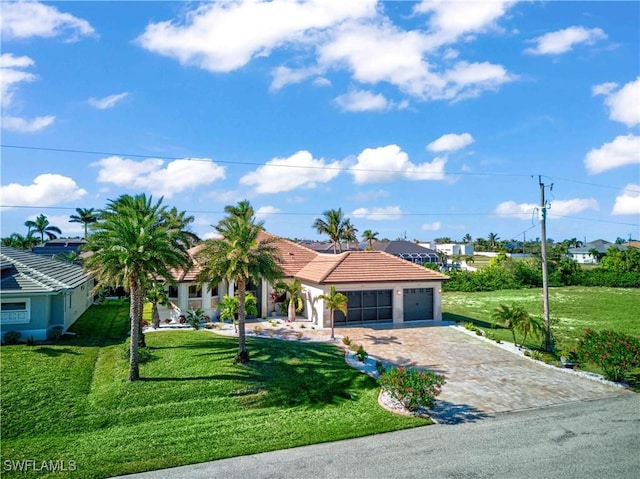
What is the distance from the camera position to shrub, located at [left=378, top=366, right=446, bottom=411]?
50.8 ft

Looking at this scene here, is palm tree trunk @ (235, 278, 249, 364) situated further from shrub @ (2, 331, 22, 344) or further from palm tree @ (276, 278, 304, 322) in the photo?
shrub @ (2, 331, 22, 344)

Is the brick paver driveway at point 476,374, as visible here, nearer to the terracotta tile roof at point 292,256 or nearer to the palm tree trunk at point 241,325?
the palm tree trunk at point 241,325

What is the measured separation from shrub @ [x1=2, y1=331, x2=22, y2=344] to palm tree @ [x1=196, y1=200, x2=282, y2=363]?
11071 millimetres

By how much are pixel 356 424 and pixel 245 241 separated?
379 inches

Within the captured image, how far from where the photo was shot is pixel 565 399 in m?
16.8

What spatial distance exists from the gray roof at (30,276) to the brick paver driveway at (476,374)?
17.7 metres

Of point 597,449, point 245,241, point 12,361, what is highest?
point 245,241

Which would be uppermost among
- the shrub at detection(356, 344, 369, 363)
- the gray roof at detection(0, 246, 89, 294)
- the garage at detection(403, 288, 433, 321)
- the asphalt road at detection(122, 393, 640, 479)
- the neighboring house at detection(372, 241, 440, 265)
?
the neighboring house at detection(372, 241, 440, 265)

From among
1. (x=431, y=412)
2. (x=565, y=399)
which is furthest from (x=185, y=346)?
(x=565, y=399)

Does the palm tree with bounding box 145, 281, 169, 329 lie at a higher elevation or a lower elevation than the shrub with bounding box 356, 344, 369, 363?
higher

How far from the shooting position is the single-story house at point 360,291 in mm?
29766

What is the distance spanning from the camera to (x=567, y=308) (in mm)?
42562

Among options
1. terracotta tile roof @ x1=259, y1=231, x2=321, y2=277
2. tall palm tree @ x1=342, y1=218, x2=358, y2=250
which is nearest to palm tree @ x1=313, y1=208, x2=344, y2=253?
tall palm tree @ x1=342, y1=218, x2=358, y2=250

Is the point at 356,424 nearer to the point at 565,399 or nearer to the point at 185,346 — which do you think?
the point at 565,399
